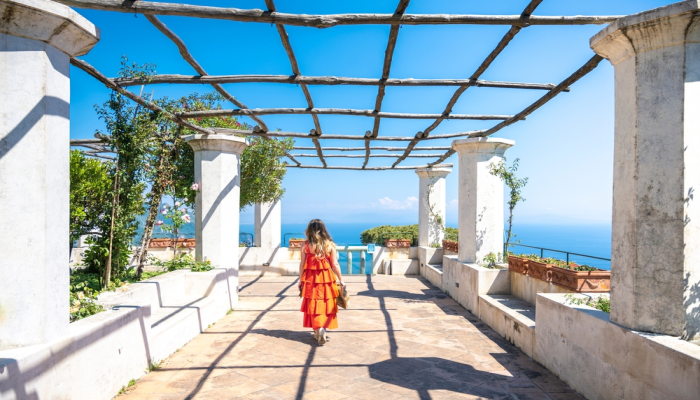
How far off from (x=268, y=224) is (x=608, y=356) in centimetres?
974

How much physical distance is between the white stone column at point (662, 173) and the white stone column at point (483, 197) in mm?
4387

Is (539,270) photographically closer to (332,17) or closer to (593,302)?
(593,302)

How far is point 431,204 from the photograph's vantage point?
11.8 metres

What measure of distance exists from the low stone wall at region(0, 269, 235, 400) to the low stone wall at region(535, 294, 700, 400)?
13.4 ft

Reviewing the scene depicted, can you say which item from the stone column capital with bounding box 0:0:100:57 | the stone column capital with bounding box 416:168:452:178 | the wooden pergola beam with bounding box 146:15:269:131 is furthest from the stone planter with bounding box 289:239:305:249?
the stone column capital with bounding box 0:0:100:57

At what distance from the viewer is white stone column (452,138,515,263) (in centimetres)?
753

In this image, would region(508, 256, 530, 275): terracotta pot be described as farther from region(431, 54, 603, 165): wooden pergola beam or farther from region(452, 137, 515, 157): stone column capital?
region(431, 54, 603, 165): wooden pergola beam

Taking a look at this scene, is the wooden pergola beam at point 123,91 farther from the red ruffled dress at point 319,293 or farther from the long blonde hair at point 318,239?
the red ruffled dress at point 319,293

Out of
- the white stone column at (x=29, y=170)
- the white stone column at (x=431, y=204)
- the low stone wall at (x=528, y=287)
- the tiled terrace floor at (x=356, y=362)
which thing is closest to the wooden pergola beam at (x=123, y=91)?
the white stone column at (x=29, y=170)

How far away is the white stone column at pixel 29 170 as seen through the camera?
2.69 meters

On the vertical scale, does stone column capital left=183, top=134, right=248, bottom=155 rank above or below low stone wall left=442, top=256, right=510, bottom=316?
above

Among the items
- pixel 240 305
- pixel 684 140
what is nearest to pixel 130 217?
pixel 240 305

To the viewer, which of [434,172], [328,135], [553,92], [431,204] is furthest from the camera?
[431,204]

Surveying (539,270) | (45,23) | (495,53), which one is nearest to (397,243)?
(539,270)
